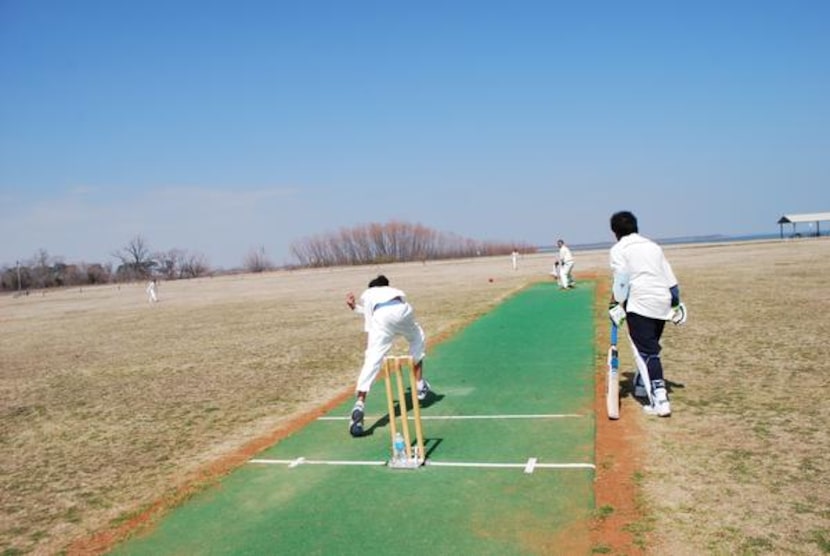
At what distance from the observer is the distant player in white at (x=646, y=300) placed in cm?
768

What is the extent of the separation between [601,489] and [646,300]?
2698 mm

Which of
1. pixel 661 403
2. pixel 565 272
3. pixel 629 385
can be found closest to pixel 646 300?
pixel 661 403

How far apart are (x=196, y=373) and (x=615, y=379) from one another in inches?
378

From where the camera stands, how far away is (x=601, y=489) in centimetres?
582

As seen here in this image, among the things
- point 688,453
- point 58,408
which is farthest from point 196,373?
point 688,453

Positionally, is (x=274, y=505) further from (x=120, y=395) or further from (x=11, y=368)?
(x=11, y=368)

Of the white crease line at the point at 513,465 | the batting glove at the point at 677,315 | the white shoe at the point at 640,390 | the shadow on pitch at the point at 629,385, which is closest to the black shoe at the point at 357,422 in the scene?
the white crease line at the point at 513,465

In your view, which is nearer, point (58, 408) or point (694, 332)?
point (58, 408)

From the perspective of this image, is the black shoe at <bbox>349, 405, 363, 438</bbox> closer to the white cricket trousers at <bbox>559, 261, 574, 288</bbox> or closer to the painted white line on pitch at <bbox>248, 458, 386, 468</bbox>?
the painted white line on pitch at <bbox>248, 458, 386, 468</bbox>

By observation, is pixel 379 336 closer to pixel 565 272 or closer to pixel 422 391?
pixel 422 391

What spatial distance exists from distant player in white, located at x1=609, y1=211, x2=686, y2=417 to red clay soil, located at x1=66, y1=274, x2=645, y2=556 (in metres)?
0.63

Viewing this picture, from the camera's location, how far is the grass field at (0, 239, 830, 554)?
5.30 m

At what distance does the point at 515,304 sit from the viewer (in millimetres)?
21781

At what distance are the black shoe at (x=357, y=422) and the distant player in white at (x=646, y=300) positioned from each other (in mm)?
3322
